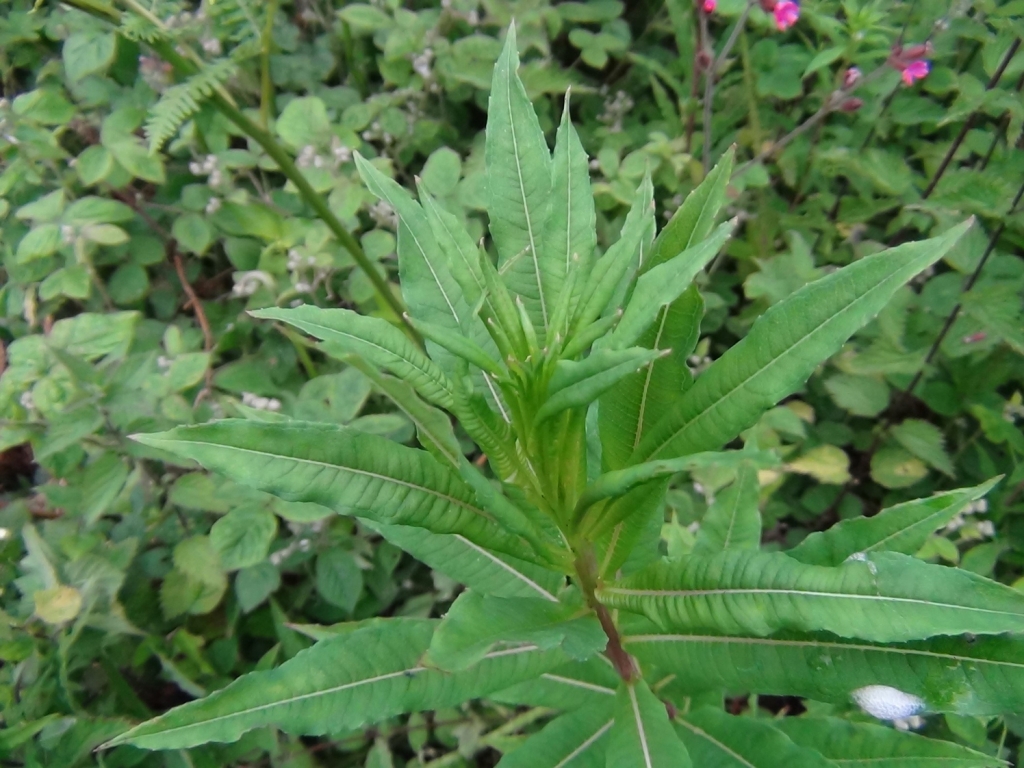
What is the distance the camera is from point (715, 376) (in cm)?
90

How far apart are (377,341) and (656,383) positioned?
406 mm

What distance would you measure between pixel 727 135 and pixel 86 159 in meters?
2.03

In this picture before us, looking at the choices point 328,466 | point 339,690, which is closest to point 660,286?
point 328,466

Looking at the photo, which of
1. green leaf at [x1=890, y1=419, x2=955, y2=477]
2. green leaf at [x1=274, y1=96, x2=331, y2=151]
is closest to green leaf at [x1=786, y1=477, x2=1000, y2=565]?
green leaf at [x1=890, y1=419, x2=955, y2=477]

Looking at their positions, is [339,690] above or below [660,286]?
below

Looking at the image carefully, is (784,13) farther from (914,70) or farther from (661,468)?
(661,468)

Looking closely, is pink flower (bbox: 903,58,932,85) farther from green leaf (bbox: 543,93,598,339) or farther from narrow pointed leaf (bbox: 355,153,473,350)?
narrow pointed leaf (bbox: 355,153,473,350)

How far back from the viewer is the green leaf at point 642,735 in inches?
38.3

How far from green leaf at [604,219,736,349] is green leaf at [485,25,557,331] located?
0.22 m

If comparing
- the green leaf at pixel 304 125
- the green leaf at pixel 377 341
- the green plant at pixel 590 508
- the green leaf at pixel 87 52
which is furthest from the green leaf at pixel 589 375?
the green leaf at pixel 87 52

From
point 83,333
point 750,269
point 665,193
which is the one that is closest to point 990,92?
point 750,269

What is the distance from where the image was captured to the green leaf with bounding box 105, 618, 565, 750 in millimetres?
919

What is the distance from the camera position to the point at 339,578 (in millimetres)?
1746

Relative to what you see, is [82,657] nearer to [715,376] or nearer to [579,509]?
[579,509]
